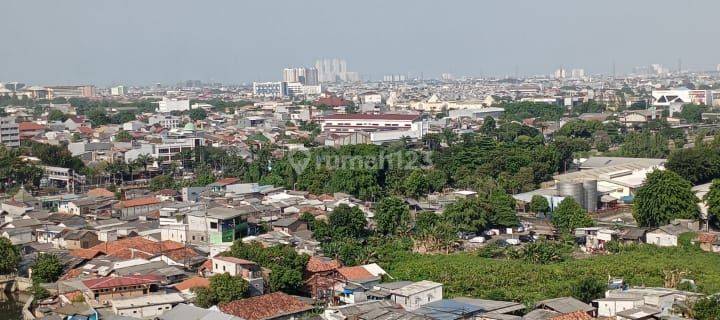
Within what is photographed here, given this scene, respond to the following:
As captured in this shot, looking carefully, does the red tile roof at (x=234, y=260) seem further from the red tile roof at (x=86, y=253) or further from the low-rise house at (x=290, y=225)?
the low-rise house at (x=290, y=225)

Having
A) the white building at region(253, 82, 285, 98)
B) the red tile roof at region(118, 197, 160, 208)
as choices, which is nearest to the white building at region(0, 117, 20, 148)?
the red tile roof at region(118, 197, 160, 208)

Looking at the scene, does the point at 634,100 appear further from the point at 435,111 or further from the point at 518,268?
the point at 518,268

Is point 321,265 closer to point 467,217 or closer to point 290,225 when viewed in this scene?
point 290,225

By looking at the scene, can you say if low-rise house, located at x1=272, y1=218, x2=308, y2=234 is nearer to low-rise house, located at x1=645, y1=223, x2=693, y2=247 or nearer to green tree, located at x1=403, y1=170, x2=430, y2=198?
green tree, located at x1=403, y1=170, x2=430, y2=198

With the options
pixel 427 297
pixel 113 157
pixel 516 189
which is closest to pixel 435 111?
pixel 113 157

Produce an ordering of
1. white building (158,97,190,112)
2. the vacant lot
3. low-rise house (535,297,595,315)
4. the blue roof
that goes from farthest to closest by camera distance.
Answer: white building (158,97,190,112) < the vacant lot < low-rise house (535,297,595,315) < the blue roof

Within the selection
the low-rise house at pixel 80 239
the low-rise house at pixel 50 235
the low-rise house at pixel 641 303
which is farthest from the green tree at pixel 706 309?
the low-rise house at pixel 50 235

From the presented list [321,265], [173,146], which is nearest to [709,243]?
[321,265]
